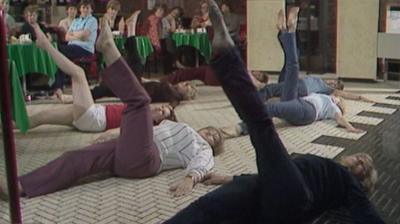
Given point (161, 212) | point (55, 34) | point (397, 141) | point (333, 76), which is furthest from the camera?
point (333, 76)

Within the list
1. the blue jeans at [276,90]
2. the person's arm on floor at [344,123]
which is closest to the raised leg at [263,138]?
the person's arm on floor at [344,123]

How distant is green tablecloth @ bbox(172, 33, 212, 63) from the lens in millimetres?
7573

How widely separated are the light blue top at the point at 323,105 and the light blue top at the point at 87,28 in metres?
2.95

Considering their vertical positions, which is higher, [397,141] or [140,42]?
[140,42]

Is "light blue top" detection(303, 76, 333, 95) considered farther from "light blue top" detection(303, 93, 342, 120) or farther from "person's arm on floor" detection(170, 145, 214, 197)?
"person's arm on floor" detection(170, 145, 214, 197)

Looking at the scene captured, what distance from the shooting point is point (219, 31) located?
6.43 ft

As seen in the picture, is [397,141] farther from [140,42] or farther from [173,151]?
[140,42]

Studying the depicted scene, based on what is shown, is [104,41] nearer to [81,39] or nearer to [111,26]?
[81,39]

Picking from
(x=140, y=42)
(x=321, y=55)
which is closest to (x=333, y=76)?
(x=321, y=55)

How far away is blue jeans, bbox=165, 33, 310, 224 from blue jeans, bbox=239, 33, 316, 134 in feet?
6.55

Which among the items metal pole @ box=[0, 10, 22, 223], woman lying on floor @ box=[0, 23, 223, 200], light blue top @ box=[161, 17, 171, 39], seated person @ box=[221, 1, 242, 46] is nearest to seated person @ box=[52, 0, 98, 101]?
light blue top @ box=[161, 17, 171, 39]

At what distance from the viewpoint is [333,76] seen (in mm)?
7371

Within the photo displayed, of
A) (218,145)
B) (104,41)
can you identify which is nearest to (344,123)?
(218,145)

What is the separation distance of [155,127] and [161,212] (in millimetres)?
707
